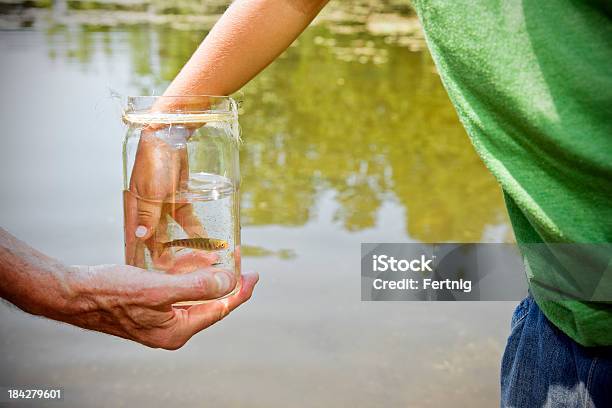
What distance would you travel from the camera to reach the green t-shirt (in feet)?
2.35

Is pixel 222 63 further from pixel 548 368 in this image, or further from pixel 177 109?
pixel 548 368

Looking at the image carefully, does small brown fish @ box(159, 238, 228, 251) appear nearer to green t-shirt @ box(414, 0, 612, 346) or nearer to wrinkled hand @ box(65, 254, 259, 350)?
wrinkled hand @ box(65, 254, 259, 350)

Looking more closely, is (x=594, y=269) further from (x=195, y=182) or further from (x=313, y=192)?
(x=313, y=192)

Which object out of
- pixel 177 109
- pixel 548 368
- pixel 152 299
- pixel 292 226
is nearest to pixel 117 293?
pixel 152 299

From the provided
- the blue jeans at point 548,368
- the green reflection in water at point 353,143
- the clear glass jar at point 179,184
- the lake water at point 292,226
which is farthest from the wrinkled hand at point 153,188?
the green reflection in water at point 353,143

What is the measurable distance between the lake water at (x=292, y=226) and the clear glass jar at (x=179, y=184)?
0.22 metres

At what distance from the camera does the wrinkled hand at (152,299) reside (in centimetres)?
93

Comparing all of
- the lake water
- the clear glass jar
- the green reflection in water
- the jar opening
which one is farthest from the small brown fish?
the green reflection in water

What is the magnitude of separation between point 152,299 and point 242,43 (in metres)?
0.29

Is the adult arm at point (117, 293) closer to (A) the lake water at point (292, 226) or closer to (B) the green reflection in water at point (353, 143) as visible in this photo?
(A) the lake water at point (292, 226)

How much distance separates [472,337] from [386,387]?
1.18 ft

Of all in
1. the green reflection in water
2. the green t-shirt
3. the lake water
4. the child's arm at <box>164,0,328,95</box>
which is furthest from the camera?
the green reflection in water

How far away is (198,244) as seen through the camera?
100 cm

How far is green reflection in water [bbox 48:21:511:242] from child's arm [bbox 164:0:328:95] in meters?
2.23
